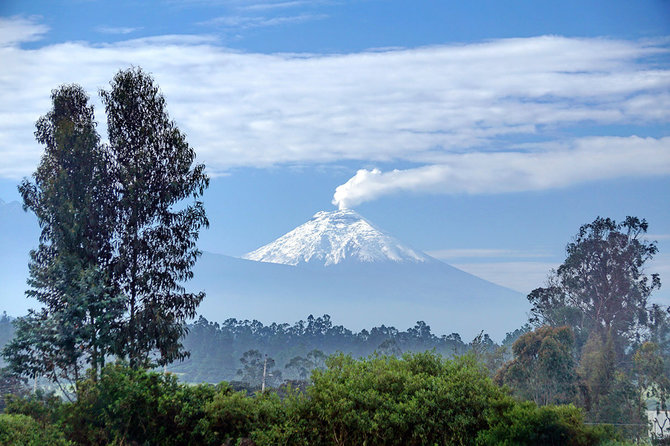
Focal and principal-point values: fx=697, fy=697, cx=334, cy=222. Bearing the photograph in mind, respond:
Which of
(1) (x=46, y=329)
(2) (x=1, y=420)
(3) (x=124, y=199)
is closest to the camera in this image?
(2) (x=1, y=420)

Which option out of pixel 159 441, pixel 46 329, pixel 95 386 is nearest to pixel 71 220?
pixel 46 329

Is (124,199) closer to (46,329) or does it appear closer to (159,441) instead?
(46,329)

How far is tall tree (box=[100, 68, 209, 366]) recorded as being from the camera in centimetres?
1419

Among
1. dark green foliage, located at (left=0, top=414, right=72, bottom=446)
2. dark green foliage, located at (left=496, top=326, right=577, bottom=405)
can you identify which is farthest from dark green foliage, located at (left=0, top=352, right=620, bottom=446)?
dark green foliage, located at (left=496, top=326, right=577, bottom=405)

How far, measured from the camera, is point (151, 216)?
1448 centimetres

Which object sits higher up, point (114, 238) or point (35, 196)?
point (35, 196)

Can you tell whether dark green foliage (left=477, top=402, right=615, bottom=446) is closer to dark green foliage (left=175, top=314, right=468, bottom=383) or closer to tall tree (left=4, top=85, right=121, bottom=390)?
tall tree (left=4, top=85, right=121, bottom=390)

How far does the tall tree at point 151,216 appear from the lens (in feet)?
46.5

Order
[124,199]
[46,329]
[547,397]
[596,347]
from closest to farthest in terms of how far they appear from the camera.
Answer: [46,329], [124,199], [547,397], [596,347]

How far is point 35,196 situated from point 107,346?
374cm

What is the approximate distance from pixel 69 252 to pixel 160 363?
114 inches

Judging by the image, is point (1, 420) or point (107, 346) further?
point (107, 346)

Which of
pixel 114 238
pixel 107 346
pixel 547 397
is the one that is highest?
pixel 114 238

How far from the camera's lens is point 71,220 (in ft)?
45.3
